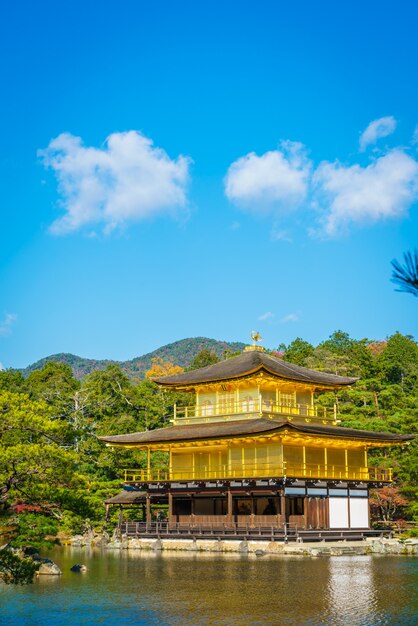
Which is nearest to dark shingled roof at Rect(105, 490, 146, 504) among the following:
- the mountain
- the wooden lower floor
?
the wooden lower floor

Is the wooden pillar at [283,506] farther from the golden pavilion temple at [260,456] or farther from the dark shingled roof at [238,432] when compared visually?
the dark shingled roof at [238,432]

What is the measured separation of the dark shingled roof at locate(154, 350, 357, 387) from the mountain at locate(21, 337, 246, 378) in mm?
111959

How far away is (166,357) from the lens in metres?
172

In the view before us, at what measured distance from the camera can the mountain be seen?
16650 cm

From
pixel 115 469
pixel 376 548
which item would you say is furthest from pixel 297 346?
pixel 376 548

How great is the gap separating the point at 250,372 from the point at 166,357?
128127mm

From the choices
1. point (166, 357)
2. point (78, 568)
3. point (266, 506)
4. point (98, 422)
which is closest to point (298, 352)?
point (98, 422)

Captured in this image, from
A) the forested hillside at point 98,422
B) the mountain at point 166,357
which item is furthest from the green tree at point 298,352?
the mountain at point 166,357

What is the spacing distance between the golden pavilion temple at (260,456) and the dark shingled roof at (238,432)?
2.5 inches

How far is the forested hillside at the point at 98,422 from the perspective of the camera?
20906 mm

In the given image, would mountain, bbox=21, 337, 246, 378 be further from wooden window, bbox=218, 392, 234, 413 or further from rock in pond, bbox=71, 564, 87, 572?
rock in pond, bbox=71, 564, 87, 572

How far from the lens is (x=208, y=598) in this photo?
73.3 ft

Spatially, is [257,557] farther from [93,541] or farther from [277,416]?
[93,541]

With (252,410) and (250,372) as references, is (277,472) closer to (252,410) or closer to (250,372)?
(252,410)
